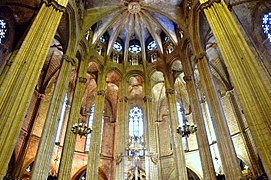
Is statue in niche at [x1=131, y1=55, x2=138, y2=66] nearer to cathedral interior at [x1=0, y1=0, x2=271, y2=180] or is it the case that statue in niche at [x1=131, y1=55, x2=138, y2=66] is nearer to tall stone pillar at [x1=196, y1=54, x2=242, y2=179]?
cathedral interior at [x1=0, y1=0, x2=271, y2=180]

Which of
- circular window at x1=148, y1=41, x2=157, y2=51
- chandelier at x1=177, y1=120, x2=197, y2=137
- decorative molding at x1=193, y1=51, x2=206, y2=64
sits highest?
circular window at x1=148, y1=41, x2=157, y2=51

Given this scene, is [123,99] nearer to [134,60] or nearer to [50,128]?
[134,60]

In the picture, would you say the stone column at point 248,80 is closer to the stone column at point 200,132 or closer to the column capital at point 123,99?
the stone column at point 200,132

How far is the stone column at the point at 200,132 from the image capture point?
1141cm

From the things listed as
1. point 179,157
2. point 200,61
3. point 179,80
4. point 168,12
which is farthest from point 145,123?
point 168,12

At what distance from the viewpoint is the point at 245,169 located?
1568cm

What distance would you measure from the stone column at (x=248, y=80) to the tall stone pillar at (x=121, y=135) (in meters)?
9.35

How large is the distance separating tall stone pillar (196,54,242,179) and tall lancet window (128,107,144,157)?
20.4 feet

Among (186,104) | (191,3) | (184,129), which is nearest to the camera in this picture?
(184,129)

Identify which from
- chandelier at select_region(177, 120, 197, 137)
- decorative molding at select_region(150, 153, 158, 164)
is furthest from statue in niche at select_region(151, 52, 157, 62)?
decorative molding at select_region(150, 153, 158, 164)

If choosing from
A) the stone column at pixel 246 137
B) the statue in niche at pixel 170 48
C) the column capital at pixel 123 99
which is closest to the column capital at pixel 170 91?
the column capital at pixel 123 99

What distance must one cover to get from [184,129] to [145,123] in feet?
12.9

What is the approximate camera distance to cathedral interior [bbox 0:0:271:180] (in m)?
7.91

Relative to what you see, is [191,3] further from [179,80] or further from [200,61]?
[179,80]
